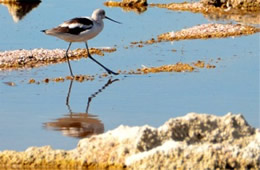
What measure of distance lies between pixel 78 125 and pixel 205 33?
36.9 ft

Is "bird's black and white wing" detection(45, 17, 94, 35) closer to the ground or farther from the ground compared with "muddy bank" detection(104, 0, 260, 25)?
farther from the ground

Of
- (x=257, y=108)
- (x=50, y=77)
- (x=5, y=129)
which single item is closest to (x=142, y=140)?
(x=5, y=129)

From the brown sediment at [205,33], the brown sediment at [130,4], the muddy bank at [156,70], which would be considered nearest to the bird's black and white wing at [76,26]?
the muddy bank at [156,70]

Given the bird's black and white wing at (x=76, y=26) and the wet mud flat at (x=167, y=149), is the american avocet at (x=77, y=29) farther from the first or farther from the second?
the wet mud flat at (x=167, y=149)

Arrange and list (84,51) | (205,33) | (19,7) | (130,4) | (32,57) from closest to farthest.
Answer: (32,57) < (84,51) < (205,33) < (19,7) < (130,4)

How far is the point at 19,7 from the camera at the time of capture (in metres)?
32.2

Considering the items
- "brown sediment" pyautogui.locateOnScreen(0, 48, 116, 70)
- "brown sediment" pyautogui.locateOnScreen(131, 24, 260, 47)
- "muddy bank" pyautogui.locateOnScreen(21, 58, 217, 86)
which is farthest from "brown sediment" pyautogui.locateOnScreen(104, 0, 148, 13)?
"muddy bank" pyautogui.locateOnScreen(21, 58, 217, 86)

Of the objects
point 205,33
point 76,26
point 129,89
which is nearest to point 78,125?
point 129,89

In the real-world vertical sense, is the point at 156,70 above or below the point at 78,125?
below

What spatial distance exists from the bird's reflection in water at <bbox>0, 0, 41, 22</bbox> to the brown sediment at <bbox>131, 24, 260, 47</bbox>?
6.93 metres

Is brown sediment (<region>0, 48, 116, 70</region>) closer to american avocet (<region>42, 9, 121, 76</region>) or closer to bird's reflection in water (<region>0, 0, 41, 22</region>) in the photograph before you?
american avocet (<region>42, 9, 121, 76</region>)

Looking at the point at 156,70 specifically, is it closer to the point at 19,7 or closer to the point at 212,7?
the point at 212,7

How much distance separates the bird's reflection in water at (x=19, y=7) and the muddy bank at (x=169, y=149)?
1855 centimetres

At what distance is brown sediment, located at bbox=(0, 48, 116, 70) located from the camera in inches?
742
